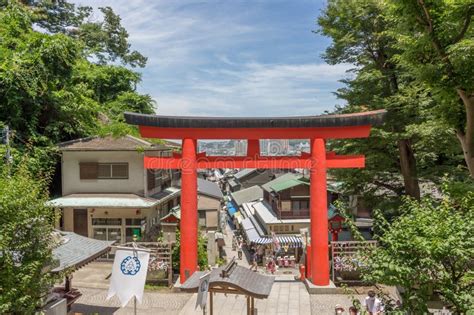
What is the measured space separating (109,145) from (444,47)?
61.1ft

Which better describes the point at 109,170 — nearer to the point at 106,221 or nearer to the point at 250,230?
the point at 106,221

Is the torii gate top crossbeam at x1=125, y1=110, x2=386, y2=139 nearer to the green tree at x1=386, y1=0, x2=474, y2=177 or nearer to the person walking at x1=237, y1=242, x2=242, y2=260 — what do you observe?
the green tree at x1=386, y1=0, x2=474, y2=177

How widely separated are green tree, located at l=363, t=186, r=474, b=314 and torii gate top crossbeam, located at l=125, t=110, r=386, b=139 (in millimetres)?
9625

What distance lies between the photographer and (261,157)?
1719cm

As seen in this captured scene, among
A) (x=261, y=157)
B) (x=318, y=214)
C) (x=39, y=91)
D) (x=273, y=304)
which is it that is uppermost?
(x=39, y=91)

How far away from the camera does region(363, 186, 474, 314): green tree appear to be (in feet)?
21.9

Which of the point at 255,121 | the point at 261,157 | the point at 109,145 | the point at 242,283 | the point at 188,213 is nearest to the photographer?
the point at 242,283

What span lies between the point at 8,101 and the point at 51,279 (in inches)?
672

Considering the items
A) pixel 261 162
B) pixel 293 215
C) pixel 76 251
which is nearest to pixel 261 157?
pixel 261 162

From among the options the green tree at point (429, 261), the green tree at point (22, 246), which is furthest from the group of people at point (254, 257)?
the green tree at point (429, 261)

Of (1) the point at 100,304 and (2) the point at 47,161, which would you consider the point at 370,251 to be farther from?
(2) the point at 47,161

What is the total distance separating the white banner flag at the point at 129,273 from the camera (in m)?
11.6

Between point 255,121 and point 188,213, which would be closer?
point 255,121

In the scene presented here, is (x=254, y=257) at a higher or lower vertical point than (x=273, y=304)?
lower
